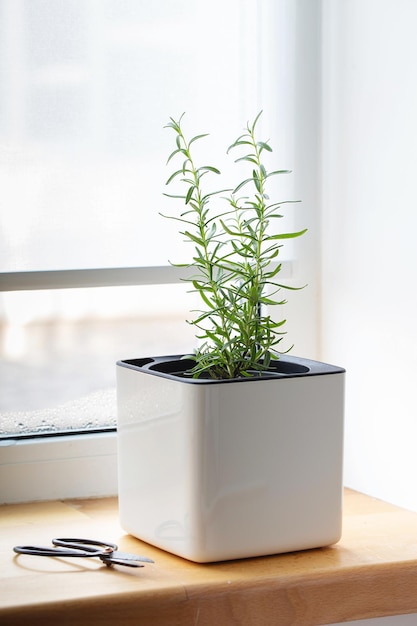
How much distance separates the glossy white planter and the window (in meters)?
0.24

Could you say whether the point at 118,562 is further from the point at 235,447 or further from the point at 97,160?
the point at 97,160

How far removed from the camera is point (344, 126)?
121 cm

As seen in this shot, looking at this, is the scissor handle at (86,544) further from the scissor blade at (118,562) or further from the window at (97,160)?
the window at (97,160)

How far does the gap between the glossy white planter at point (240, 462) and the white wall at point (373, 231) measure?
0.17 m

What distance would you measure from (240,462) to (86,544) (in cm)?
19

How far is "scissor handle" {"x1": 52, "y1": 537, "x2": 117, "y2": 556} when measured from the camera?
0.97m

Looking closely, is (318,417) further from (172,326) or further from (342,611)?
(172,326)

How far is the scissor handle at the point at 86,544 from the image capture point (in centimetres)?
97

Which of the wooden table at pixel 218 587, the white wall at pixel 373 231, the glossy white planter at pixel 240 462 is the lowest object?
the wooden table at pixel 218 587

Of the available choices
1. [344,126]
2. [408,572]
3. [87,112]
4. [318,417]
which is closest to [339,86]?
[344,126]

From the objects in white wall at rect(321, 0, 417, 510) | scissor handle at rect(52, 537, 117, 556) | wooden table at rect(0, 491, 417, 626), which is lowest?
wooden table at rect(0, 491, 417, 626)

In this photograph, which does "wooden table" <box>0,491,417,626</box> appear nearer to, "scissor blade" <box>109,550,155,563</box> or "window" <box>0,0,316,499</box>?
"scissor blade" <box>109,550,155,563</box>

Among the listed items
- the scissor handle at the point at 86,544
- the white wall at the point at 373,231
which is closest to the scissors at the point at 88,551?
the scissor handle at the point at 86,544

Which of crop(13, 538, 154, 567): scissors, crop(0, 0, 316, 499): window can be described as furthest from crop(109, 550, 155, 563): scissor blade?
crop(0, 0, 316, 499): window
